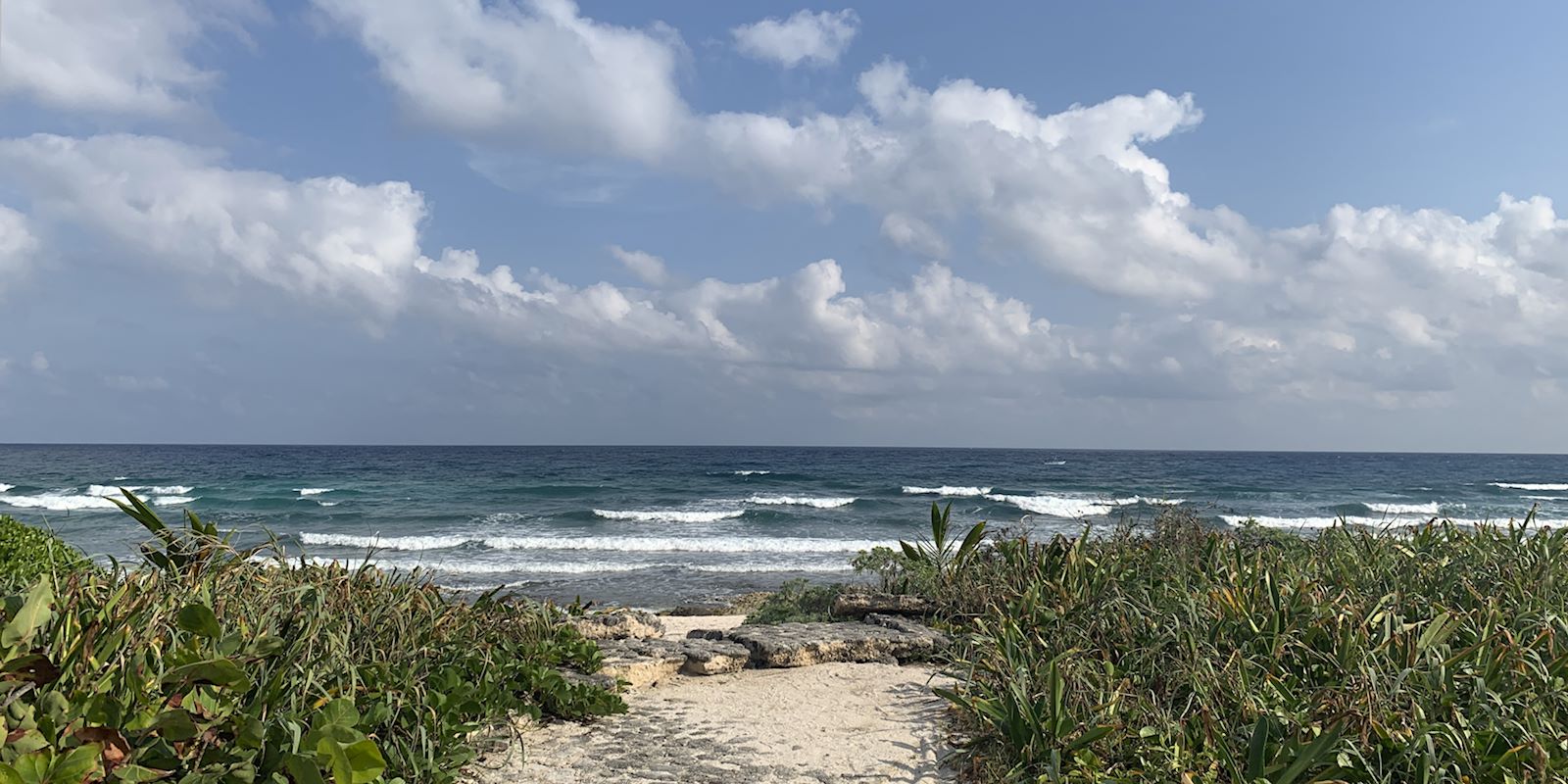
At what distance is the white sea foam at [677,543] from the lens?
925 inches

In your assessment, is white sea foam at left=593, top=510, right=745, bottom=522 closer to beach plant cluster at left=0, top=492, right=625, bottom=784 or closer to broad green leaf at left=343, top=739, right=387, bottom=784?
beach plant cluster at left=0, top=492, right=625, bottom=784

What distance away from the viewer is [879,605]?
7941 millimetres

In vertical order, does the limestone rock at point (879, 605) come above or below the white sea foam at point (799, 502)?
above

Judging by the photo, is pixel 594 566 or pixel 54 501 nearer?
pixel 594 566

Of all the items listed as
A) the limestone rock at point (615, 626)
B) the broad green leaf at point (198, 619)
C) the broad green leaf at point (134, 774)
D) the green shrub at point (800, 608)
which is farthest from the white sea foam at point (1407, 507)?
the broad green leaf at point (134, 774)

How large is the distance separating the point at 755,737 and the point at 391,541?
23.8m

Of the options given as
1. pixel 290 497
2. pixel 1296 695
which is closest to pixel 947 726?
pixel 1296 695

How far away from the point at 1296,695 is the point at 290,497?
41.1 meters

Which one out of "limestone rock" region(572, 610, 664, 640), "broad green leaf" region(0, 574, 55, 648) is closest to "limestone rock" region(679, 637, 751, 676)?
"limestone rock" region(572, 610, 664, 640)

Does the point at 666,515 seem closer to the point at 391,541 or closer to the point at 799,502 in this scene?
the point at 799,502

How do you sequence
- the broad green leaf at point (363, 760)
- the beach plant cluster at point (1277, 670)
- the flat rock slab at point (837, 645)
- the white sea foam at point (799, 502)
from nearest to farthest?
the broad green leaf at point (363, 760) → the beach plant cluster at point (1277, 670) → the flat rock slab at point (837, 645) → the white sea foam at point (799, 502)

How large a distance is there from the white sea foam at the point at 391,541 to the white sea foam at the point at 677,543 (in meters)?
1.02

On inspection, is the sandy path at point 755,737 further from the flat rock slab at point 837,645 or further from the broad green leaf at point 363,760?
the broad green leaf at point 363,760

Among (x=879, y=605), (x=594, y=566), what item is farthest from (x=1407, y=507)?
(x=879, y=605)
